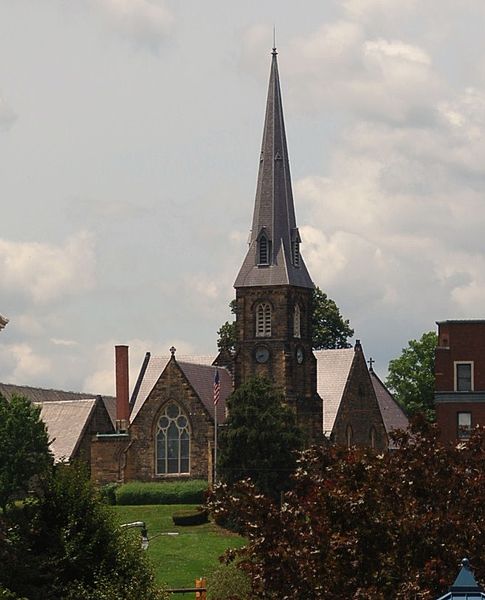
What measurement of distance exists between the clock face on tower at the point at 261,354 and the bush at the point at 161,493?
30.6 feet

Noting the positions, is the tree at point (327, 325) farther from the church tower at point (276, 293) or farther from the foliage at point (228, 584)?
→ the foliage at point (228, 584)

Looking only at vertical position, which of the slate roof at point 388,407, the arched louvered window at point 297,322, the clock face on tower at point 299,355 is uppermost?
the arched louvered window at point 297,322

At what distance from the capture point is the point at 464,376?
8594 centimetres

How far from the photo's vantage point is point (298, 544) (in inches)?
1303

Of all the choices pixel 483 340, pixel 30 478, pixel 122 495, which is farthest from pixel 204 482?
pixel 483 340

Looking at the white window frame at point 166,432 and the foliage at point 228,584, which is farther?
the white window frame at point 166,432

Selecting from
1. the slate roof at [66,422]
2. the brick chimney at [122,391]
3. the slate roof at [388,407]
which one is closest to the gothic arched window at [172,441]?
the brick chimney at [122,391]

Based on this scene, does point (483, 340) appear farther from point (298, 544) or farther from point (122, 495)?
point (298, 544)

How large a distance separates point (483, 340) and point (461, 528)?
53484mm

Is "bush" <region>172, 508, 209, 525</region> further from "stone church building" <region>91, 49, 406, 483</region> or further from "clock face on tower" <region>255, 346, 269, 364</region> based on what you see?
"clock face on tower" <region>255, 346, 269, 364</region>

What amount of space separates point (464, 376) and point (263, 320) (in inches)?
966

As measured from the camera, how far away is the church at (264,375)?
105 metres

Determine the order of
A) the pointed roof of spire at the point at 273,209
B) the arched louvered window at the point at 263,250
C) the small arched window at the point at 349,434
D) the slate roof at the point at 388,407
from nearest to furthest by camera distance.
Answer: the pointed roof of spire at the point at 273,209 < the arched louvered window at the point at 263,250 < the small arched window at the point at 349,434 < the slate roof at the point at 388,407

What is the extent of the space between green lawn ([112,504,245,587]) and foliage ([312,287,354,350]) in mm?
34624
